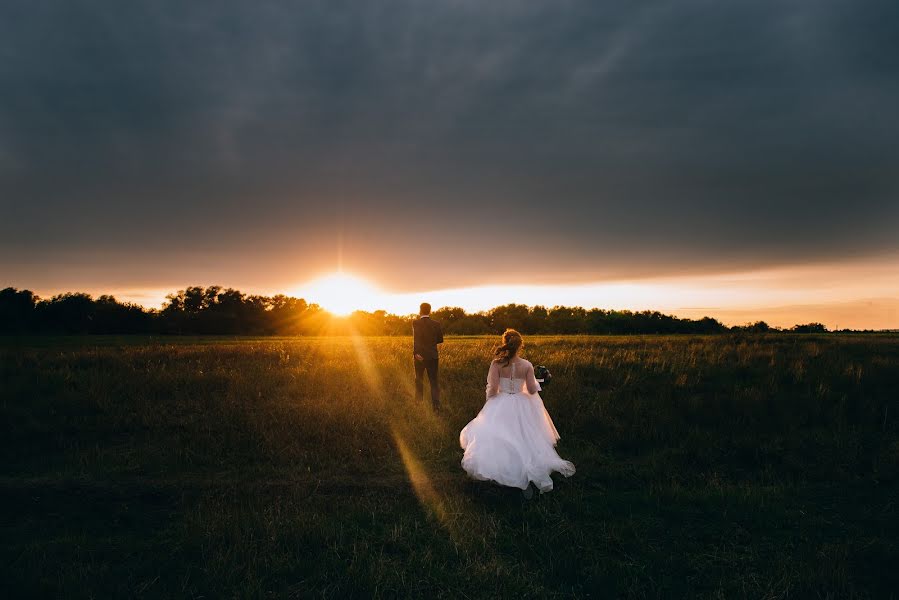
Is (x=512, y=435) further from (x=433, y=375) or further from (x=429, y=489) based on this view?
(x=433, y=375)

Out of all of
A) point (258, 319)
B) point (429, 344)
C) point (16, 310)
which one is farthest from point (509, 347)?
point (16, 310)

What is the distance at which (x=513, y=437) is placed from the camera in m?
9.80

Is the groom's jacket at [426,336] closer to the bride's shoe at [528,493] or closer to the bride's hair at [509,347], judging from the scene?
the bride's hair at [509,347]

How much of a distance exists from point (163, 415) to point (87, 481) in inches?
205

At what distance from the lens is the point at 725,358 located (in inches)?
942

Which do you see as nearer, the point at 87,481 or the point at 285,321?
the point at 87,481

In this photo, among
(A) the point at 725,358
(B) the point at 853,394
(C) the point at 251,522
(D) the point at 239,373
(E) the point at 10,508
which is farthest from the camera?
(A) the point at 725,358

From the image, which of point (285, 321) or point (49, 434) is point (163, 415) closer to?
point (49, 434)

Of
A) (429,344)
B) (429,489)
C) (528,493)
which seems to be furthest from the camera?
(429,344)

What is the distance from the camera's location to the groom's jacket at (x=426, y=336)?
15867mm

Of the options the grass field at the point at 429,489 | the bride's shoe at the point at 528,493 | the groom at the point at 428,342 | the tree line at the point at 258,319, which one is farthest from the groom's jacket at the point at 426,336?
the tree line at the point at 258,319

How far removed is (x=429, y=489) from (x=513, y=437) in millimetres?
1903

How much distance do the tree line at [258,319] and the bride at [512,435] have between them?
4929 cm

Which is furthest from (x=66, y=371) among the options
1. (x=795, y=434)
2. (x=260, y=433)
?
(x=795, y=434)
